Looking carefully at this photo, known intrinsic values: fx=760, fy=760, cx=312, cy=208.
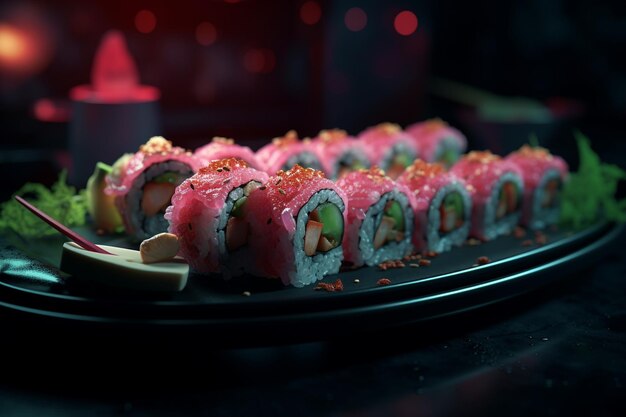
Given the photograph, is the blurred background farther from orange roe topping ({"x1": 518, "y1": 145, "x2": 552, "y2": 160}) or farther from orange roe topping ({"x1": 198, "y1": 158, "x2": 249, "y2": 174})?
orange roe topping ({"x1": 198, "y1": 158, "x2": 249, "y2": 174})

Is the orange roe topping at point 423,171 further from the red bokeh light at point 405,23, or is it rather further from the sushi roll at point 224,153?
the red bokeh light at point 405,23

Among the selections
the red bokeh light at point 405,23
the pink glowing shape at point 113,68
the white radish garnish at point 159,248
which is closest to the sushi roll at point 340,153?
the pink glowing shape at point 113,68

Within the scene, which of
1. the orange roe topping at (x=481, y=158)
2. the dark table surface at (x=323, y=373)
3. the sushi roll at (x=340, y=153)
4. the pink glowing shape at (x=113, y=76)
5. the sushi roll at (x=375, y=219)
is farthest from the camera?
the pink glowing shape at (x=113, y=76)

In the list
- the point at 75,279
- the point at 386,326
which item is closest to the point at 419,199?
the point at 386,326

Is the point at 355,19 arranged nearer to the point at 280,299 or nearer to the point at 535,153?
the point at 535,153

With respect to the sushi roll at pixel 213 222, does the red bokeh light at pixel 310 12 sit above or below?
above

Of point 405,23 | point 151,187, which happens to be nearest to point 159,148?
point 151,187
